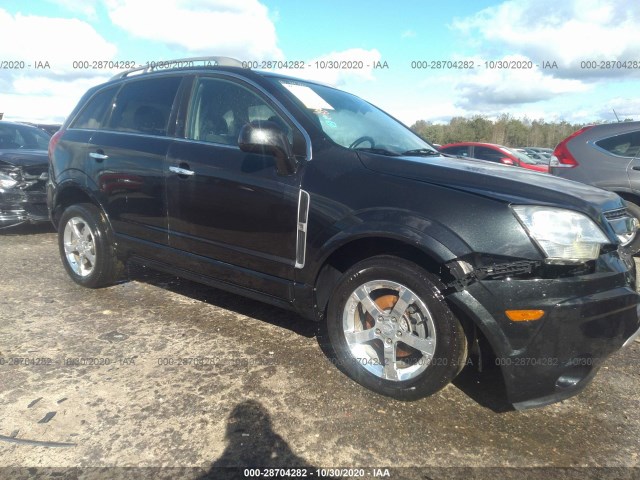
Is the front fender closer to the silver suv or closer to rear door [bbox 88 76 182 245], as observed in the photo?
rear door [bbox 88 76 182 245]

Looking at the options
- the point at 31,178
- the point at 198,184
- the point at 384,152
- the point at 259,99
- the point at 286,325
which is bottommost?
the point at 286,325

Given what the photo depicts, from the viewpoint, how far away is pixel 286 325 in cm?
357

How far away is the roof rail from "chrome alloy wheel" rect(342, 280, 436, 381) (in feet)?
6.69

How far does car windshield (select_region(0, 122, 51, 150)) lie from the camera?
6727 millimetres

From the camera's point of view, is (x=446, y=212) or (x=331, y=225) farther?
(x=331, y=225)

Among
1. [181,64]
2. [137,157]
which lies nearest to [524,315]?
[137,157]

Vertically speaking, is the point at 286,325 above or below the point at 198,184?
below

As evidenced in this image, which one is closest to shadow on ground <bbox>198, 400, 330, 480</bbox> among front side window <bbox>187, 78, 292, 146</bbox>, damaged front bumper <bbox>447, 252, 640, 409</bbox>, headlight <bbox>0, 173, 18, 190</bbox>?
damaged front bumper <bbox>447, 252, 640, 409</bbox>

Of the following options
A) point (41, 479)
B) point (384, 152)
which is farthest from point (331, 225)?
point (41, 479)

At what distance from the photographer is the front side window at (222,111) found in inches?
123

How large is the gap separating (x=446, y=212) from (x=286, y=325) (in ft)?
5.66

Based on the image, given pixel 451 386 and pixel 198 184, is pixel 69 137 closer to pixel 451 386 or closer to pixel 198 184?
pixel 198 184

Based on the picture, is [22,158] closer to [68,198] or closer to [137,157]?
[68,198]

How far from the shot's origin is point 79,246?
4.20 m
